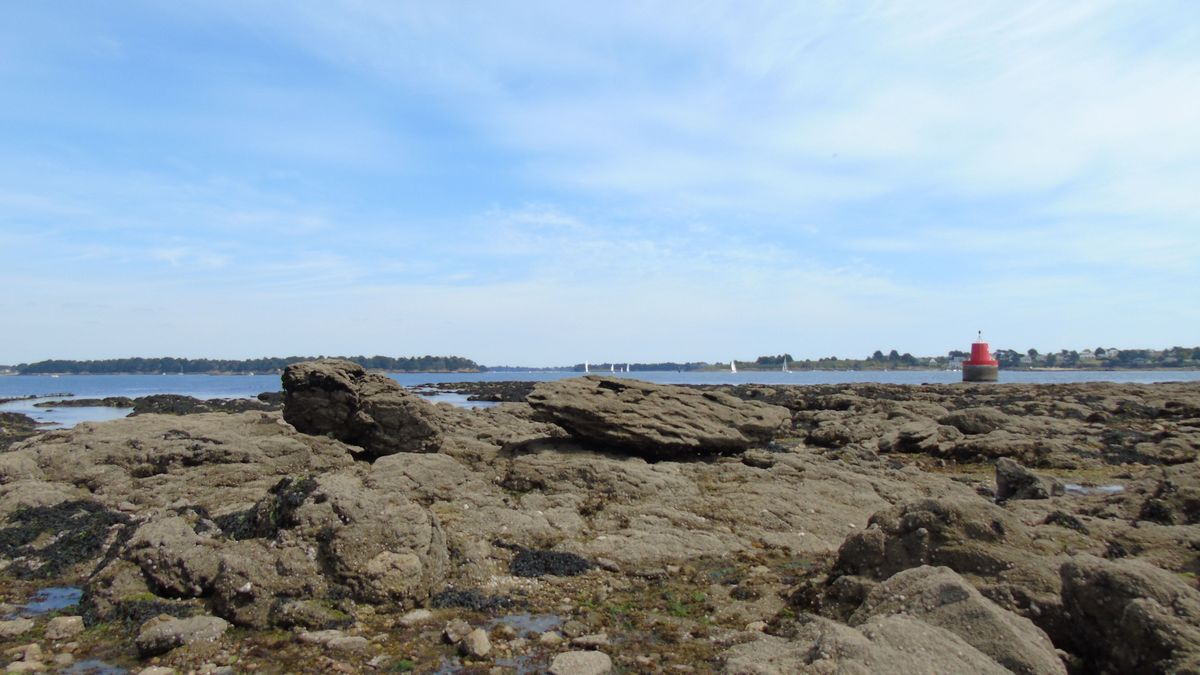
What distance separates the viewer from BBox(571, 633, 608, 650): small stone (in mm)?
7487

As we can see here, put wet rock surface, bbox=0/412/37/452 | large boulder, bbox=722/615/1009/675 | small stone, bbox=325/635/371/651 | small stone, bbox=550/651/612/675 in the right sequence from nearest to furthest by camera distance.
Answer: large boulder, bbox=722/615/1009/675 < small stone, bbox=550/651/612/675 < small stone, bbox=325/635/371/651 < wet rock surface, bbox=0/412/37/452

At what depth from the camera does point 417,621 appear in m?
8.19

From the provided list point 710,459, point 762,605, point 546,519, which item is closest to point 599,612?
point 762,605

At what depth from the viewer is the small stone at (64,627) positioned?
763 cm

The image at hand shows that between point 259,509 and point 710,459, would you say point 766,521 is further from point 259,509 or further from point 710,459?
point 259,509

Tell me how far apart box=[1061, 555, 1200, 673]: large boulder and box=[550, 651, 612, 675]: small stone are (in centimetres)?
427

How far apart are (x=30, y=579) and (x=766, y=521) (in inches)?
432

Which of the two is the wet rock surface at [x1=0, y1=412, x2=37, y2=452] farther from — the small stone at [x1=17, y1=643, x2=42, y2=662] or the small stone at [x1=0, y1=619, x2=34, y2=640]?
the small stone at [x1=17, y1=643, x2=42, y2=662]

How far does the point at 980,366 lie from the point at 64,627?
8890 centimetres

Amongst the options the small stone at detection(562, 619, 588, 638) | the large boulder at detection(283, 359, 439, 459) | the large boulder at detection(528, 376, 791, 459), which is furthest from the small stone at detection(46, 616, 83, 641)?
the large boulder at detection(528, 376, 791, 459)

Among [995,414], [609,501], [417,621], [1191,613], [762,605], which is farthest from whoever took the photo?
[995,414]

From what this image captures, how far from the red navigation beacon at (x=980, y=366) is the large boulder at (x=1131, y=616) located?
83391 mm

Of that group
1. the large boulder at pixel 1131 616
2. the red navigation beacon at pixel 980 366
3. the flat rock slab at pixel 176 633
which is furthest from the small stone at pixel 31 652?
the red navigation beacon at pixel 980 366

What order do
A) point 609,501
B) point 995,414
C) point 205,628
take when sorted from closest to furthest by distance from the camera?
1. point 205,628
2. point 609,501
3. point 995,414
